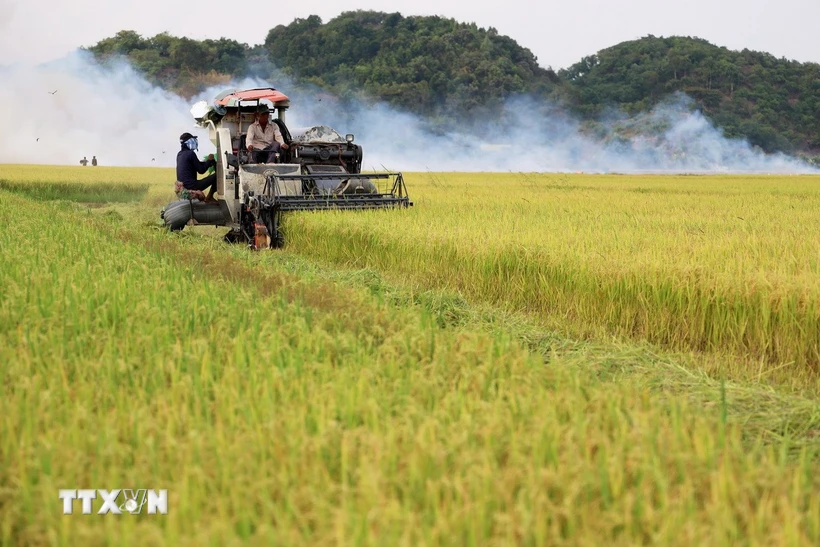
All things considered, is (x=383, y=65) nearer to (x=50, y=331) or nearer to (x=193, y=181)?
(x=193, y=181)

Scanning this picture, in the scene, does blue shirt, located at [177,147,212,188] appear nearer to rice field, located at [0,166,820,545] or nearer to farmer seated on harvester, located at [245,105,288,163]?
farmer seated on harvester, located at [245,105,288,163]

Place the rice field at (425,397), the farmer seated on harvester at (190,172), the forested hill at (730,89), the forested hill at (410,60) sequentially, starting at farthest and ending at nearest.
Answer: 1. the forested hill at (730,89)
2. the forested hill at (410,60)
3. the farmer seated on harvester at (190,172)
4. the rice field at (425,397)

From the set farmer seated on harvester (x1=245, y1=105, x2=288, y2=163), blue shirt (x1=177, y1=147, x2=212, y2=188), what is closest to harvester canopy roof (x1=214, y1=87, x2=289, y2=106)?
farmer seated on harvester (x1=245, y1=105, x2=288, y2=163)

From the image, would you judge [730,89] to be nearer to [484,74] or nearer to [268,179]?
[484,74]

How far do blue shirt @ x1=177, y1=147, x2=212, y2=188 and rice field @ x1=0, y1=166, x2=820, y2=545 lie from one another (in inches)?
152

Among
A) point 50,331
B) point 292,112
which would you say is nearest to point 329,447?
point 50,331

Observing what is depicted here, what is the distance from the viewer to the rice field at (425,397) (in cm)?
242

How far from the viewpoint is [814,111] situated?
6250cm

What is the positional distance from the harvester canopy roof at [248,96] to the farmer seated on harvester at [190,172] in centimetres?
63

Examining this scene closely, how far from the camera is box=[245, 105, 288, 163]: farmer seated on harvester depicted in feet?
37.7

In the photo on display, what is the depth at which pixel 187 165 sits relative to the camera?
38.9 feet

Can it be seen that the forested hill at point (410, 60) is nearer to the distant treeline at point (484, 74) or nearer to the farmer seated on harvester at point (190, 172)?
the distant treeline at point (484, 74)

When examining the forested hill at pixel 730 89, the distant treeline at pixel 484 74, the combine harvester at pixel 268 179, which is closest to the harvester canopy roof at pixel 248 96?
the combine harvester at pixel 268 179

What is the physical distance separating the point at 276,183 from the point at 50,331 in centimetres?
655
